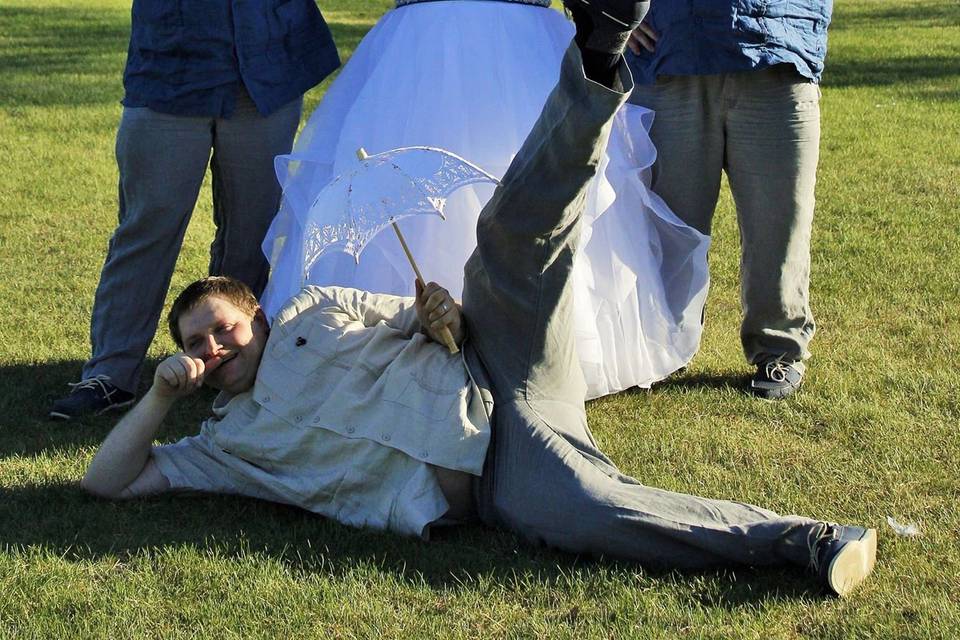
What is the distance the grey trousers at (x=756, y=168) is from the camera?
14.1 ft

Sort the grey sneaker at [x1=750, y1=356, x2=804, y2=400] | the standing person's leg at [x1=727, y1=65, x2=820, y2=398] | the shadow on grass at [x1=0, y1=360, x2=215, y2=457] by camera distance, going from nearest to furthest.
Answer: the shadow on grass at [x1=0, y1=360, x2=215, y2=457] → the standing person's leg at [x1=727, y1=65, x2=820, y2=398] → the grey sneaker at [x1=750, y1=356, x2=804, y2=400]

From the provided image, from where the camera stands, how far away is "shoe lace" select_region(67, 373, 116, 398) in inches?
174

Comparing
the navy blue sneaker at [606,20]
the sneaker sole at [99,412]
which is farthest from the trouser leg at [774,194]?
the sneaker sole at [99,412]

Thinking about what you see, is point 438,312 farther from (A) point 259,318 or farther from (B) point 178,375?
(B) point 178,375

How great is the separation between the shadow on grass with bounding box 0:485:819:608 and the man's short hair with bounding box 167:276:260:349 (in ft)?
1.66

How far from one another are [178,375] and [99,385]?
3.65 ft

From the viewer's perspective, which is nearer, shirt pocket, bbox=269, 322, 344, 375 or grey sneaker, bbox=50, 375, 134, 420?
shirt pocket, bbox=269, 322, 344, 375

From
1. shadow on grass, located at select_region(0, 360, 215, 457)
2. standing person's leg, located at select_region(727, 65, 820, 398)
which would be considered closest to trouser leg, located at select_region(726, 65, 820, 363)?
standing person's leg, located at select_region(727, 65, 820, 398)

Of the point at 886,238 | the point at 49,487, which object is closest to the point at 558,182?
the point at 49,487

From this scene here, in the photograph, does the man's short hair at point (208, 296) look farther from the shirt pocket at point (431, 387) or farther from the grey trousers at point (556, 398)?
the grey trousers at point (556, 398)

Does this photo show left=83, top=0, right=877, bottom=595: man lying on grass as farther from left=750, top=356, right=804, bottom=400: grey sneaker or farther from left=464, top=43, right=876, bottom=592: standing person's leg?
left=750, top=356, right=804, bottom=400: grey sneaker

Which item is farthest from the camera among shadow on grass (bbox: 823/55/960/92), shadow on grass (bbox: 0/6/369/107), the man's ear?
shadow on grass (bbox: 823/55/960/92)

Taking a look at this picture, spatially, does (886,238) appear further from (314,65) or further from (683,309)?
(314,65)

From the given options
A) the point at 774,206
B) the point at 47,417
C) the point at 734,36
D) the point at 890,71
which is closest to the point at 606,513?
the point at 774,206
